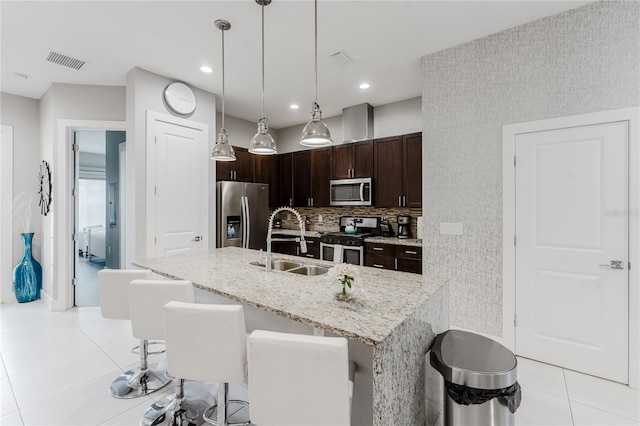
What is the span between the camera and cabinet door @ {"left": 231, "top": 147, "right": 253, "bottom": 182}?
16.1 feet

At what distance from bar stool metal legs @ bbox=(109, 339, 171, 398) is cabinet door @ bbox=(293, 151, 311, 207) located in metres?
3.39

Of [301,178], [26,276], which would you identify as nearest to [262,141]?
Answer: [301,178]

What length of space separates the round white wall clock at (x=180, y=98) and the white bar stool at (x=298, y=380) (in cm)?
344

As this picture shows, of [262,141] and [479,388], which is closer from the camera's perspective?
[479,388]

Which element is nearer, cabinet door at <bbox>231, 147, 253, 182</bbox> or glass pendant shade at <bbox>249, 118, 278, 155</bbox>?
glass pendant shade at <bbox>249, 118, 278, 155</bbox>

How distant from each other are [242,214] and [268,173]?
1.13 m

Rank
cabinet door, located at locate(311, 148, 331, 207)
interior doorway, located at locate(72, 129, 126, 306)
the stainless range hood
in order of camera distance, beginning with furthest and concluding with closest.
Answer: cabinet door, located at locate(311, 148, 331, 207) → the stainless range hood → interior doorway, located at locate(72, 129, 126, 306)

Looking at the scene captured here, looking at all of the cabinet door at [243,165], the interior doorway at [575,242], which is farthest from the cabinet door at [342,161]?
the interior doorway at [575,242]

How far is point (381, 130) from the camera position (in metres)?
4.72

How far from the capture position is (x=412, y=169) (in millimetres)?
4062

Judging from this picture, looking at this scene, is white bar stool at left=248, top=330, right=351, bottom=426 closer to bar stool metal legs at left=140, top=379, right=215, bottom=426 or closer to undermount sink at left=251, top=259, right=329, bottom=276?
bar stool metal legs at left=140, top=379, right=215, bottom=426

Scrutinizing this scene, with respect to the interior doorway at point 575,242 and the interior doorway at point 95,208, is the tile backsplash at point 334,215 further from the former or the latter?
the interior doorway at point 95,208

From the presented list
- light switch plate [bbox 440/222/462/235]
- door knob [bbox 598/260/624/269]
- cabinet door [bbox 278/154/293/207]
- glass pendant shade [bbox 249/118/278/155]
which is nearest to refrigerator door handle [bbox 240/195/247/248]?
cabinet door [bbox 278/154/293/207]

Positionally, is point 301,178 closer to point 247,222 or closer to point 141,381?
point 247,222
